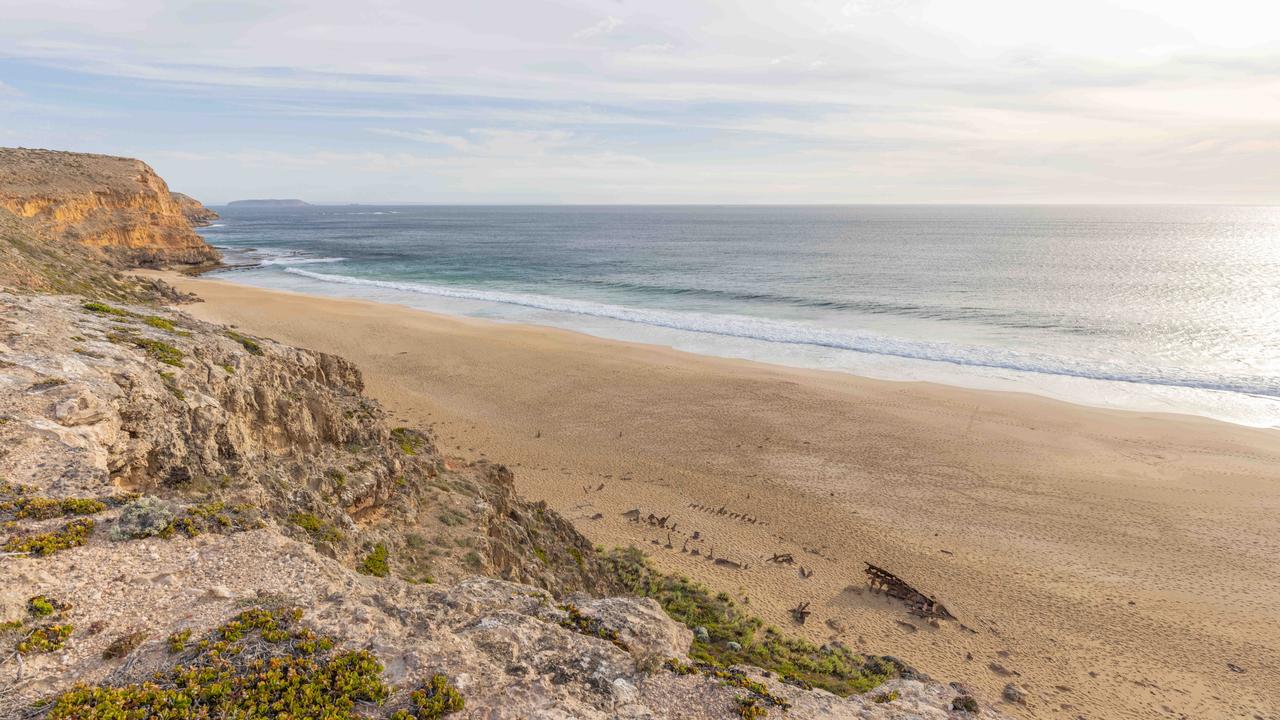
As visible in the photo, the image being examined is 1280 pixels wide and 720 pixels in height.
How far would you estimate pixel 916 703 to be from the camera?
277 inches

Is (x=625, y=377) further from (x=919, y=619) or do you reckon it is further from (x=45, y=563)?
(x=45, y=563)

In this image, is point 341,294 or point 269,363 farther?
point 341,294

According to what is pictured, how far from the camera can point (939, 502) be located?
1830cm

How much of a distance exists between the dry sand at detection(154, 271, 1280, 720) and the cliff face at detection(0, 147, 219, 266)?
34.8m

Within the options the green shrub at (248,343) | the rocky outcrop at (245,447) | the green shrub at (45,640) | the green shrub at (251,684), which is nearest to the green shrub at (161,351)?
the rocky outcrop at (245,447)

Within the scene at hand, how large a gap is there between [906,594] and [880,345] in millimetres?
26287

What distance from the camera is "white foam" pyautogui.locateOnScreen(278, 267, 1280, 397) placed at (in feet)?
103

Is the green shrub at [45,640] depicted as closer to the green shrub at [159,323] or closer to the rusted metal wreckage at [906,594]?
the green shrub at [159,323]

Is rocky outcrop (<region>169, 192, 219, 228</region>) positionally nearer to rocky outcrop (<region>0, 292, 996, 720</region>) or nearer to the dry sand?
the dry sand

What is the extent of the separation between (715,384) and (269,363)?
770 inches

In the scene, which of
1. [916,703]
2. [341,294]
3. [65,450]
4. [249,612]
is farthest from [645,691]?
[341,294]

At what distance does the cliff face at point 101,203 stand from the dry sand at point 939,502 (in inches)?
1368

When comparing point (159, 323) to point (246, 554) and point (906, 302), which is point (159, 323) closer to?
point (246, 554)

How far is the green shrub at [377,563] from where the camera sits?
8.26 meters
